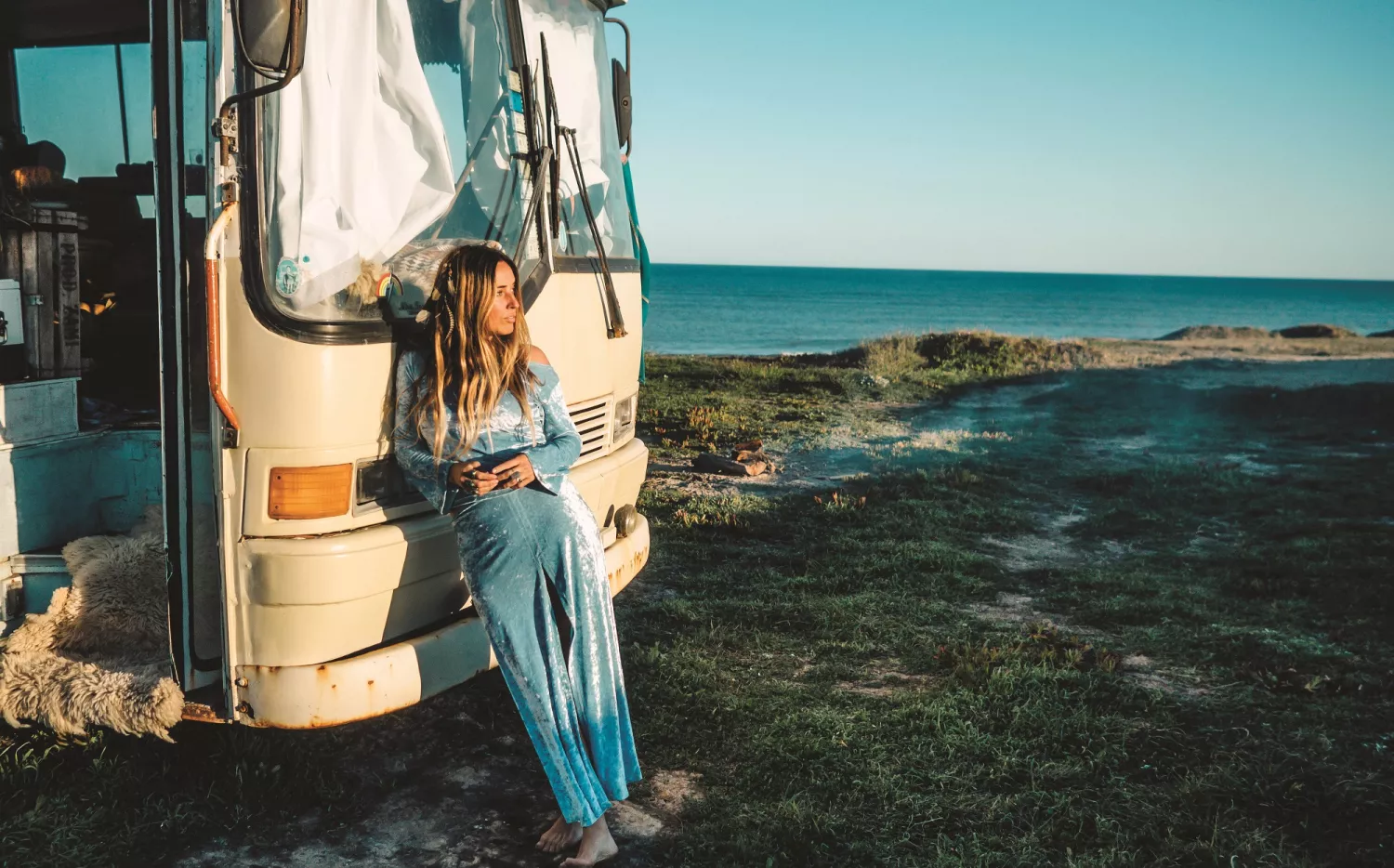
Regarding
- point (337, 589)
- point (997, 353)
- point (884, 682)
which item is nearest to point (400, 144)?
point (337, 589)

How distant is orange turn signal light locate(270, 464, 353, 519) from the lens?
10.7 ft

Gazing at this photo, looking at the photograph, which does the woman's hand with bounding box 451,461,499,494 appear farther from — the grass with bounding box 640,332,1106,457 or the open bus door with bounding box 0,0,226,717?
the grass with bounding box 640,332,1106,457

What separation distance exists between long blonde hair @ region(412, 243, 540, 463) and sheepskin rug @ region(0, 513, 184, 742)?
1.29 m

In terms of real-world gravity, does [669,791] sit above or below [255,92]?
below

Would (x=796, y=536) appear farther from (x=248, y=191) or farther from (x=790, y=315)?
(x=790, y=315)

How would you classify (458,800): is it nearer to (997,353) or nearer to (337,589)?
(337,589)

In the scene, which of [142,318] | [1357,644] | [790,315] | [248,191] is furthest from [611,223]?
[790,315]

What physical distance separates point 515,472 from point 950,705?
2.63m

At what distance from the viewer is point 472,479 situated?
344 cm

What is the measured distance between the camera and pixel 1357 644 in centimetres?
590

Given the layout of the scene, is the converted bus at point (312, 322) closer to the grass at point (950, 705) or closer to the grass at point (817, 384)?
the grass at point (950, 705)

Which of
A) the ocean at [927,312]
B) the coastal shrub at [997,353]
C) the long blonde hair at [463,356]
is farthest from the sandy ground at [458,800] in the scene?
the ocean at [927,312]

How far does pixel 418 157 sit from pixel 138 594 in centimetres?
206

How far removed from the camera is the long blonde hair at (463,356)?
345 centimetres
